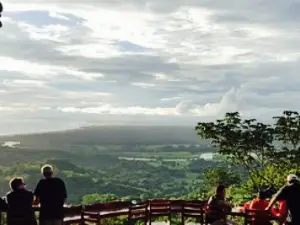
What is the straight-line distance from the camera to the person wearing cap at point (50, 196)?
9.23m

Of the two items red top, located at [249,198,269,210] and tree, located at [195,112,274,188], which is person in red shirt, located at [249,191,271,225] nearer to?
red top, located at [249,198,269,210]

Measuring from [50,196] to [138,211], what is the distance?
4.08 meters

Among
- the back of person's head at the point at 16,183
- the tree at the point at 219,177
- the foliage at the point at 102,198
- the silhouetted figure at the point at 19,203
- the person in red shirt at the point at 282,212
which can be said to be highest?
the back of person's head at the point at 16,183

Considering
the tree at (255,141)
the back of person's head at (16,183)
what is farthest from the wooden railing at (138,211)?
the tree at (255,141)

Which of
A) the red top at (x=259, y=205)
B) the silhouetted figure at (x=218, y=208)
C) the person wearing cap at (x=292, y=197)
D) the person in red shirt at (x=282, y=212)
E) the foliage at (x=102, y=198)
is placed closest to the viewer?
the person wearing cap at (x=292, y=197)

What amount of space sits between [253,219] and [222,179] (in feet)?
54.1

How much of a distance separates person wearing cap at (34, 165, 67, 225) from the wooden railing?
160cm

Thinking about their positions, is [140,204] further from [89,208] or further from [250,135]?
[250,135]

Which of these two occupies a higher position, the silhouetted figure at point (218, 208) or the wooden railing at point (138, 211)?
the silhouetted figure at point (218, 208)

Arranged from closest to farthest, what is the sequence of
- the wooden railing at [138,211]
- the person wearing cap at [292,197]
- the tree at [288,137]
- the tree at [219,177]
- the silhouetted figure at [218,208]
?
the person wearing cap at [292,197]
the silhouetted figure at [218,208]
the wooden railing at [138,211]
the tree at [288,137]
the tree at [219,177]

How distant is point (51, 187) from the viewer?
9.23 meters

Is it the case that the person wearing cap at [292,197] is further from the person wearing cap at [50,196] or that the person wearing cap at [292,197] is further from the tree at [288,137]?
the tree at [288,137]

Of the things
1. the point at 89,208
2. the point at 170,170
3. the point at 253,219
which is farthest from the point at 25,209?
the point at 170,170

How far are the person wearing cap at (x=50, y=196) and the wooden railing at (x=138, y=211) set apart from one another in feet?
5.23
